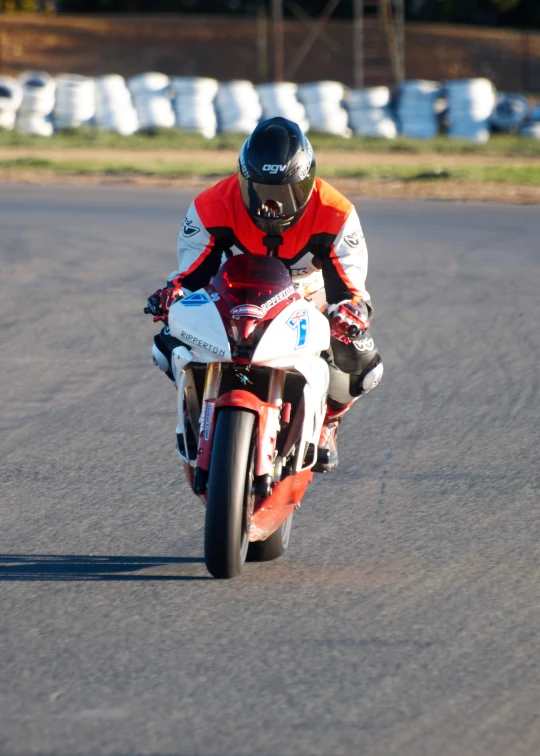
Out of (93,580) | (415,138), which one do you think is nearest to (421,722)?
(93,580)

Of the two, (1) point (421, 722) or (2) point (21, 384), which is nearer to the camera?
(1) point (421, 722)

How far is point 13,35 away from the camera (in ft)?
150

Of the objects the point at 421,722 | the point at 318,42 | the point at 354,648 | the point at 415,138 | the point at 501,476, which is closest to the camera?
the point at 421,722

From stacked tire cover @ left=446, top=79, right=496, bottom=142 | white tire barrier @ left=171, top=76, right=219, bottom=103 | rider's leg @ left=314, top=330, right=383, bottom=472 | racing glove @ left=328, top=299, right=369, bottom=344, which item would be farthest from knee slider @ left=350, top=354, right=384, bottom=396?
stacked tire cover @ left=446, top=79, right=496, bottom=142

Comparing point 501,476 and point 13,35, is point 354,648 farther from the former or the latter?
point 13,35

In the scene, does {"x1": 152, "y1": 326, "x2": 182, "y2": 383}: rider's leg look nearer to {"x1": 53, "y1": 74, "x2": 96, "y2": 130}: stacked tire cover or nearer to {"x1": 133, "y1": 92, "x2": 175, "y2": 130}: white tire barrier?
{"x1": 53, "y1": 74, "x2": 96, "y2": 130}: stacked tire cover

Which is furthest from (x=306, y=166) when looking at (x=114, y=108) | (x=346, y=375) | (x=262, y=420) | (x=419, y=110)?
(x=419, y=110)

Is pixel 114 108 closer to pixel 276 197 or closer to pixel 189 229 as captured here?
pixel 189 229

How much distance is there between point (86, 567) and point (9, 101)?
23.3 m

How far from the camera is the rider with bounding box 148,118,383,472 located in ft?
16.5

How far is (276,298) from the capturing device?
4.78 m

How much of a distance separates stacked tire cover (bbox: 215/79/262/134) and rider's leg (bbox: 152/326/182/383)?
22786 mm

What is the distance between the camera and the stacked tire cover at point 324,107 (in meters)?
27.7

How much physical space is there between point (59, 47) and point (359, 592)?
4363 cm
